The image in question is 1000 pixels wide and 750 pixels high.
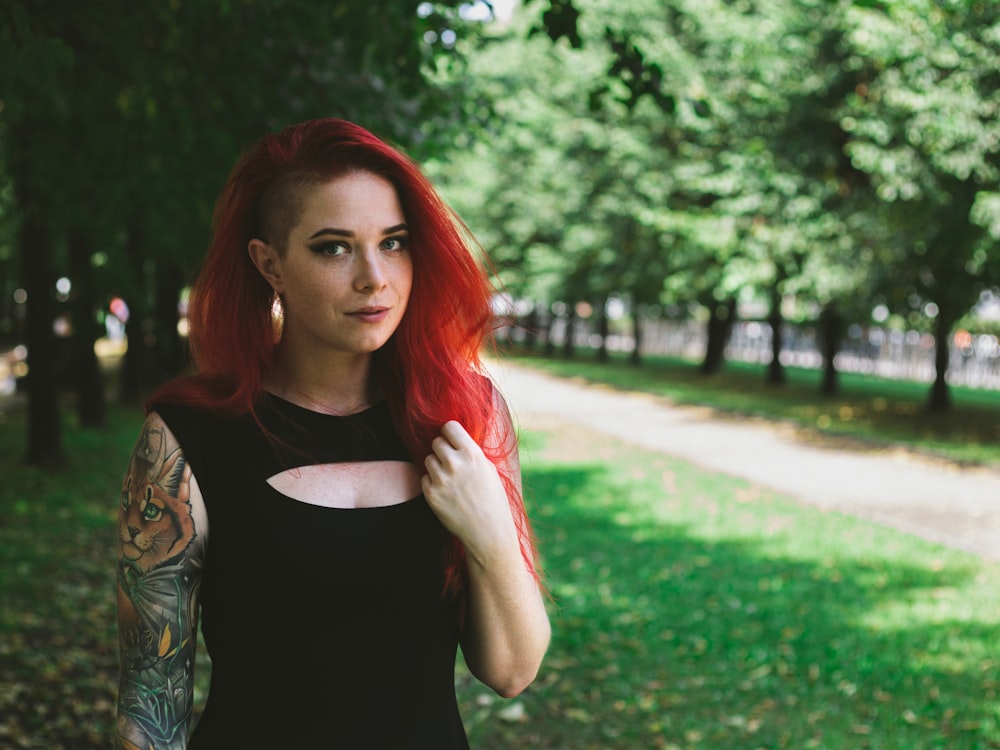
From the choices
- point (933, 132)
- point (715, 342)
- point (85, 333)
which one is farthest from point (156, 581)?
point (715, 342)

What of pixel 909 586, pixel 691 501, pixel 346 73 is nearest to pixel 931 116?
pixel 691 501

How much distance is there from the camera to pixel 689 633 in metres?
6.45

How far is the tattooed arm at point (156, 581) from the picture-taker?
1646mm

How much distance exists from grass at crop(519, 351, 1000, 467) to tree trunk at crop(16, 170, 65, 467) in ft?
17.9

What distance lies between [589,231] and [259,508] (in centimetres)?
2633

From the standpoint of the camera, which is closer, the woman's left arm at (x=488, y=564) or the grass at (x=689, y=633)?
the woman's left arm at (x=488, y=564)

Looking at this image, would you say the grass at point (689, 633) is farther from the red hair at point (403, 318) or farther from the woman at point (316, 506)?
the woman at point (316, 506)

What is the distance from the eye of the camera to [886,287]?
16.4 metres

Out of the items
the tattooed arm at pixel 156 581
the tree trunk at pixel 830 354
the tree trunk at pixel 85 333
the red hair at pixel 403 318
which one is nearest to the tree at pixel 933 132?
the tree trunk at pixel 830 354

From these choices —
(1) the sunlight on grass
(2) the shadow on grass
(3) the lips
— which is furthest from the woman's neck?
(1) the sunlight on grass

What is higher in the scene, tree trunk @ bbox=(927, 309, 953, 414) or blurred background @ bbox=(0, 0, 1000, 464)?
blurred background @ bbox=(0, 0, 1000, 464)

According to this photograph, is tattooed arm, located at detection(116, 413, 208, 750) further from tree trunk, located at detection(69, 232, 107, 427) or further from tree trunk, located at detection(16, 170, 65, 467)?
tree trunk, located at detection(16, 170, 65, 467)

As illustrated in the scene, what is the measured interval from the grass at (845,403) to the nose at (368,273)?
9.52m

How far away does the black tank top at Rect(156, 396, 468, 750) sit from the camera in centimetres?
167
